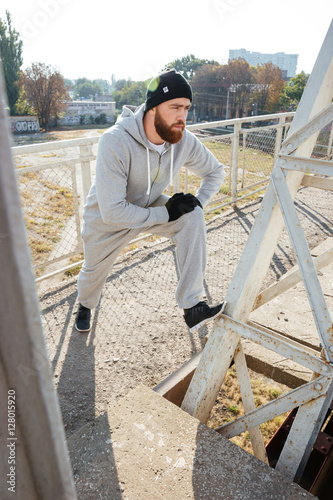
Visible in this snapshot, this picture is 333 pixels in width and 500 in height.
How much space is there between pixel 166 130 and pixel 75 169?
182 centimetres

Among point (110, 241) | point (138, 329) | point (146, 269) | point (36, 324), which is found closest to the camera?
point (36, 324)

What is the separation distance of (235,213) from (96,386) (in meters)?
4.44

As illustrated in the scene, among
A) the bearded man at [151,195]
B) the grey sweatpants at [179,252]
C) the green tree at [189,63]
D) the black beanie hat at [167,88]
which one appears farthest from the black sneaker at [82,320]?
the green tree at [189,63]

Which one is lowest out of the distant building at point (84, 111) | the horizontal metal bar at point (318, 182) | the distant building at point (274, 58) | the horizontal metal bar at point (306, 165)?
the distant building at point (84, 111)

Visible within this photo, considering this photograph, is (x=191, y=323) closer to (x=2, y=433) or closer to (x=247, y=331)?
(x=247, y=331)

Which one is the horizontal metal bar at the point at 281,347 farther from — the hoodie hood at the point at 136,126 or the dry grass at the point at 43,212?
the dry grass at the point at 43,212

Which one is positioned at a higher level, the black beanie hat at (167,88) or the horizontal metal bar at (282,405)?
the black beanie hat at (167,88)

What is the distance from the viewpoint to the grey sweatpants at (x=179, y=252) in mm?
2773

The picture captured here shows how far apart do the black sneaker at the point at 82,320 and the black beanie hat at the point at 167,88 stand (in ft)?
5.98

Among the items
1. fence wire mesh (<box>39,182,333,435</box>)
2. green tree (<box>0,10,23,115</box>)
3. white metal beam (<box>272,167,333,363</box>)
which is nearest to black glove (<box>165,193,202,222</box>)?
white metal beam (<box>272,167,333,363</box>)

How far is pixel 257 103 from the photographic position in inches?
2020

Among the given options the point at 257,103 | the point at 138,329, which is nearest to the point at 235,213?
the point at 138,329

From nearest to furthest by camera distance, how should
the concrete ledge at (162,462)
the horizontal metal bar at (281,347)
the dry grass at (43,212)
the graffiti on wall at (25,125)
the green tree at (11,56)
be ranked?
the concrete ledge at (162,462), the horizontal metal bar at (281,347), the dry grass at (43,212), the green tree at (11,56), the graffiti on wall at (25,125)

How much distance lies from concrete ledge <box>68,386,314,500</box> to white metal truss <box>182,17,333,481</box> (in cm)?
29
